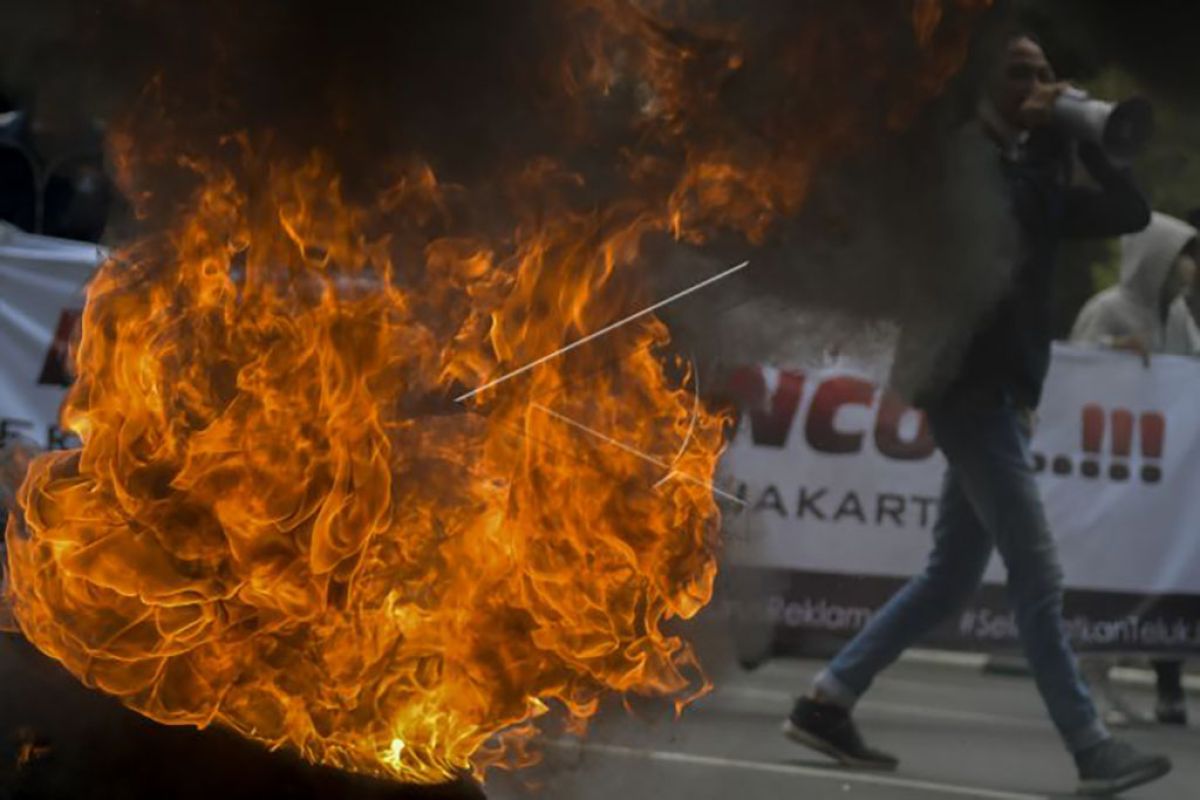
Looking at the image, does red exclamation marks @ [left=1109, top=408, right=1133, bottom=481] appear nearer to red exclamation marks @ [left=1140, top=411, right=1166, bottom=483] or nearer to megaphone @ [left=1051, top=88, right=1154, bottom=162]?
red exclamation marks @ [left=1140, top=411, right=1166, bottom=483]

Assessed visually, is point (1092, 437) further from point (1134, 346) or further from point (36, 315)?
point (36, 315)

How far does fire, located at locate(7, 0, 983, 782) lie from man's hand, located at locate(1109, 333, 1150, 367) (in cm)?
447

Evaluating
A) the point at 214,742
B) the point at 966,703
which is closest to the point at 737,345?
the point at 214,742

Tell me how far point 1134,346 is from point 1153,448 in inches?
16.9

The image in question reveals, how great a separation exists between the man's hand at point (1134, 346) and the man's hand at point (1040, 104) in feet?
9.53

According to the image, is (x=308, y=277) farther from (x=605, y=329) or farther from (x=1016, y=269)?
(x=1016, y=269)

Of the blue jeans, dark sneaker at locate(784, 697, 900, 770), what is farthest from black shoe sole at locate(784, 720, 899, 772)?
the blue jeans

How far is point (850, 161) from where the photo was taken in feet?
14.8

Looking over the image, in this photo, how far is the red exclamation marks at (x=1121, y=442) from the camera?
8695 mm

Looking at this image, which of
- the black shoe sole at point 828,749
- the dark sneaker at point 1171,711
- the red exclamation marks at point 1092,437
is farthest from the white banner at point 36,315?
the dark sneaker at point 1171,711

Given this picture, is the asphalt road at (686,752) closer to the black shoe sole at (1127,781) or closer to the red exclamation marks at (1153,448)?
the black shoe sole at (1127,781)

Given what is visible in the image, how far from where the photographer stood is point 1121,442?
8727 mm

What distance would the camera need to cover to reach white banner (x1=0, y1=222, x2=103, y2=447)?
8930mm

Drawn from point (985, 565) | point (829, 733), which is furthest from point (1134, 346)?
point (829, 733)
